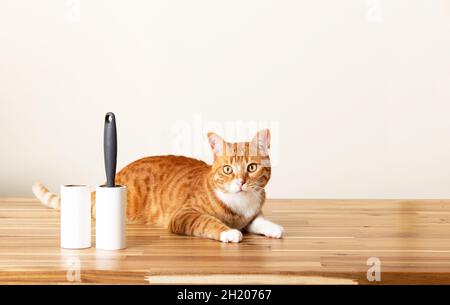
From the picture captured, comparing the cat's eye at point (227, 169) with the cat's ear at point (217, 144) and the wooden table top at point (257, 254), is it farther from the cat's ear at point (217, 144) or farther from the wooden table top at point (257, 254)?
the wooden table top at point (257, 254)

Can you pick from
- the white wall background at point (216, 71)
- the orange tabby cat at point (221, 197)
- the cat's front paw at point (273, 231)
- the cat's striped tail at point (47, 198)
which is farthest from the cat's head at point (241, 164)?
the white wall background at point (216, 71)

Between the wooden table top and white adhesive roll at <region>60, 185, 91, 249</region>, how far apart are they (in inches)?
1.4

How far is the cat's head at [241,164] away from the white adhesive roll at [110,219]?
317 millimetres

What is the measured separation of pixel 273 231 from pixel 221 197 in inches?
6.8

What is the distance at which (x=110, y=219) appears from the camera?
1.87 meters

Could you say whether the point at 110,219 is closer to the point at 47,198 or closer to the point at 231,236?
the point at 231,236

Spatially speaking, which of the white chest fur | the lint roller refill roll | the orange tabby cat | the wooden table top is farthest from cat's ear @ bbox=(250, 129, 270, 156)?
the lint roller refill roll

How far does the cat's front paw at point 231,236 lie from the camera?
1.95 meters

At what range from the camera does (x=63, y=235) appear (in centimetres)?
188

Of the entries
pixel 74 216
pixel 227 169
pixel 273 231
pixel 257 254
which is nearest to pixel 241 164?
pixel 227 169

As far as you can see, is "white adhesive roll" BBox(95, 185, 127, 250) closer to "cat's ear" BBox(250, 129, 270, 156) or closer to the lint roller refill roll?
the lint roller refill roll
